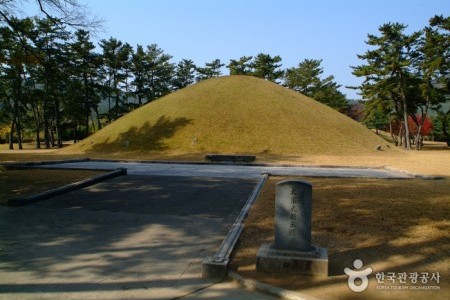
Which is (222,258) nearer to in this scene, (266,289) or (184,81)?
(266,289)

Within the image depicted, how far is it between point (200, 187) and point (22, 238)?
489 cm

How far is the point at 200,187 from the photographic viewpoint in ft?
31.0

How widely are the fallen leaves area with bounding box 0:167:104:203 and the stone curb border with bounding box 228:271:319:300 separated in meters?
5.99

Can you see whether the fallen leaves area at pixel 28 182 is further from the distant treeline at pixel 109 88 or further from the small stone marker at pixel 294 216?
the distant treeline at pixel 109 88

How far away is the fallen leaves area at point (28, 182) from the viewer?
27.2ft

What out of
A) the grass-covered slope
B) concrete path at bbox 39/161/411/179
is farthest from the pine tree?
concrete path at bbox 39/161/411/179

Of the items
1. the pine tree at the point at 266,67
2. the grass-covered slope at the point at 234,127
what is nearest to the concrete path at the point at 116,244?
the grass-covered slope at the point at 234,127

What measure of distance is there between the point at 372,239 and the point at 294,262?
1.62m

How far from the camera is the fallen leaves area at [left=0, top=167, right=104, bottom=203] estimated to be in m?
8.30

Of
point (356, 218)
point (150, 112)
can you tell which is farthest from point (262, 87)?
point (356, 218)

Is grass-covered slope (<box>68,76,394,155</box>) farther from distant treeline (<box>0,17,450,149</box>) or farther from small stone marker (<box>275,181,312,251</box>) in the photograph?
small stone marker (<box>275,181,312,251</box>)

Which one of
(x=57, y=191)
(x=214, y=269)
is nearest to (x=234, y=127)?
(x=57, y=191)

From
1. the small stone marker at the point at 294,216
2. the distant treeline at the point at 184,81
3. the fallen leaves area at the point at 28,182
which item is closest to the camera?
the small stone marker at the point at 294,216

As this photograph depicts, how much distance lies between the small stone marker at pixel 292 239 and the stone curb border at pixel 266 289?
0.36 metres
